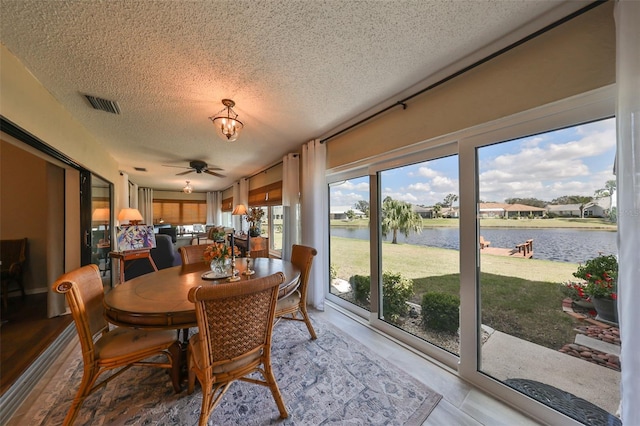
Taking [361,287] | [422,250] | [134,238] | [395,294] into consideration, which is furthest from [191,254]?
[422,250]

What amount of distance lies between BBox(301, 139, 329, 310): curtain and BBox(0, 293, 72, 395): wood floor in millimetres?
2567

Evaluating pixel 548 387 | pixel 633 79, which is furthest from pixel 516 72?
pixel 548 387

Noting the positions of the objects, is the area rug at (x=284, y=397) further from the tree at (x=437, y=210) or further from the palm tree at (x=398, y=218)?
the tree at (x=437, y=210)

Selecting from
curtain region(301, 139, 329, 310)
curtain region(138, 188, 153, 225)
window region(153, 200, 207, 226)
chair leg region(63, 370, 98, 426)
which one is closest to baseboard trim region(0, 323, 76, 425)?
chair leg region(63, 370, 98, 426)

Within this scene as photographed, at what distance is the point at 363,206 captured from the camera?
271 cm

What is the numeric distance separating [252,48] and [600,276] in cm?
249

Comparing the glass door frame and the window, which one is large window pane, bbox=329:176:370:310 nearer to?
the glass door frame

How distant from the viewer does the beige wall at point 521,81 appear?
1139 millimetres

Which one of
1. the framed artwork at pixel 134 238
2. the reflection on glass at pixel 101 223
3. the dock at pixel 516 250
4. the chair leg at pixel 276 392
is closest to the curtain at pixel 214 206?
the reflection on glass at pixel 101 223

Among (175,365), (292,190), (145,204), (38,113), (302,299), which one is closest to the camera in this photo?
(175,365)

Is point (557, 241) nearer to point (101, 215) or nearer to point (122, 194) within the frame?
point (101, 215)

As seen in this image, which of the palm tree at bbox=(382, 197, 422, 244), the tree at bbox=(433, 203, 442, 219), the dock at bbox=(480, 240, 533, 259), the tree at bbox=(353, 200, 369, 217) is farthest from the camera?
the tree at bbox=(353, 200, 369, 217)

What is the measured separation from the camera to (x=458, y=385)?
161 cm

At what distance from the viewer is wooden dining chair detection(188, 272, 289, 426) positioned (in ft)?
3.66
